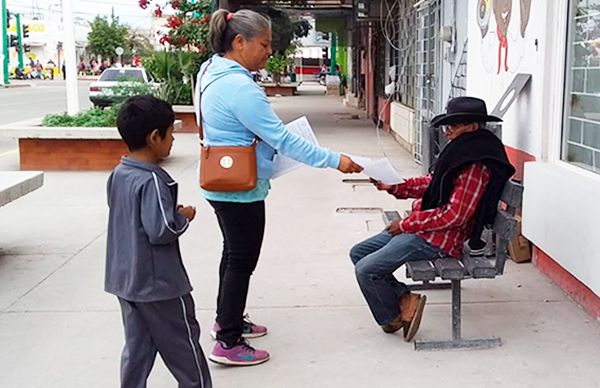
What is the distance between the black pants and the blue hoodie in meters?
0.06

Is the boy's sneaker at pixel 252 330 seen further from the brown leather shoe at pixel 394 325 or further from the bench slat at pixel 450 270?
the bench slat at pixel 450 270

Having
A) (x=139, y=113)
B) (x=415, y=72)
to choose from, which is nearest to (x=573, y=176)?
(x=139, y=113)

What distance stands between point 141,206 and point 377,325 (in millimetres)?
1901

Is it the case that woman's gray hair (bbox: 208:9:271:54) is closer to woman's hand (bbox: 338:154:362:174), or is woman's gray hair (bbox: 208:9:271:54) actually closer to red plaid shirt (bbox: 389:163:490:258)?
woman's hand (bbox: 338:154:362:174)

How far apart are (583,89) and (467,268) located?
5.16 ft

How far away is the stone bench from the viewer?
5.37 m

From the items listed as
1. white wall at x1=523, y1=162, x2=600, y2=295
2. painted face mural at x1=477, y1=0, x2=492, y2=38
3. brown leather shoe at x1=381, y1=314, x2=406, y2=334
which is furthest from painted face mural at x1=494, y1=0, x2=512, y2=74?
brown leather shoe at x1=381, y1=314, x2=406, y2=334

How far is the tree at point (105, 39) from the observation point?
67.2 metres

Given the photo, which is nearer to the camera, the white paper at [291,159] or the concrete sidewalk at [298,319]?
the concrete sidewalk at [298,319]

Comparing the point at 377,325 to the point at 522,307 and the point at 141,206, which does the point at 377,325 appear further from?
the point at 141,206

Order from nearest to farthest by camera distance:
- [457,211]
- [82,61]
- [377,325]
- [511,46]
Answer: [457,211] → [377,325] → [511,46] → [82,61]

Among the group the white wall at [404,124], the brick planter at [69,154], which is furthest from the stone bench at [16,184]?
the white wall at [404,124]

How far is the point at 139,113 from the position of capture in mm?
2846

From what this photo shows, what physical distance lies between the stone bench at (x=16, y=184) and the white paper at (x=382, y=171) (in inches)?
119
